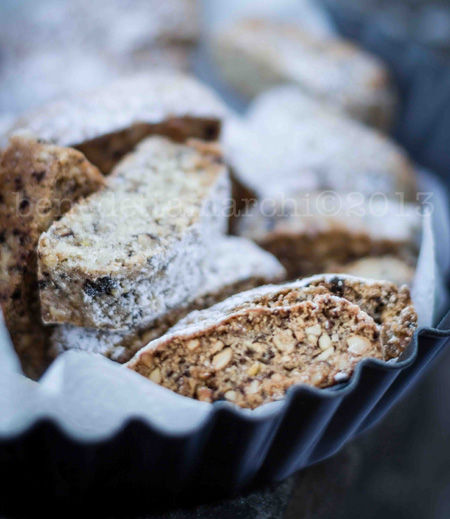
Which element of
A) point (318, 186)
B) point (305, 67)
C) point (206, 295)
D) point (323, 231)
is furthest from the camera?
point (305, 67)

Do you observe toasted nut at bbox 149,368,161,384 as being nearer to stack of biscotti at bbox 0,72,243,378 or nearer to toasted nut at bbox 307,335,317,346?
stack of biscotti at bbox 0,72,243,378

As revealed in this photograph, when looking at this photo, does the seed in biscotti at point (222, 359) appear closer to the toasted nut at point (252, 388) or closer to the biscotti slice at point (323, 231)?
the toasted nut at point (252, 388)

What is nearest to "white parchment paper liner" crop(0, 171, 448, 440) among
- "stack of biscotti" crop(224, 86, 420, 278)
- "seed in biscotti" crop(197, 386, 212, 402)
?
"seed in biscotti" crop(197, 386, 212, 402)

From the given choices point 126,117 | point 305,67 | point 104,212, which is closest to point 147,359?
point 104,212

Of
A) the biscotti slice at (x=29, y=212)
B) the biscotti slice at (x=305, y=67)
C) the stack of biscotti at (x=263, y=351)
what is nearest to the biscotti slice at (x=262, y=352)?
the stack of biscotti at (x=263, y=351)

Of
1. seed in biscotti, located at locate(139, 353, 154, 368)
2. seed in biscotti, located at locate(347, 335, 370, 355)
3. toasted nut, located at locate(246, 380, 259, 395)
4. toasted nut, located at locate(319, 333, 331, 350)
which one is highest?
seed in biscotti, located at locate(347, 335, 370, 355)

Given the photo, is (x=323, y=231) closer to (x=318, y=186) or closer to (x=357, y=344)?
(x=318, y=186)

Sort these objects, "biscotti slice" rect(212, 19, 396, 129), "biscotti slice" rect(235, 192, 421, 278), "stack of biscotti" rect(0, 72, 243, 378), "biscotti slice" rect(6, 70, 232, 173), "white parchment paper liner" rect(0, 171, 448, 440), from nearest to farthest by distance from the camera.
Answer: "white parchment paper liner" rect(0, 171, 448, 440) < "stack of biscotti" rect(0, 72, 243, 378) < "biscotti slice" rect(6, 70, 232, 173) < "biscotti slice" rect(235, 192, 421, 278) < "biscotti slice" rect(212, 19, 396, 129)
